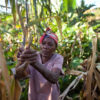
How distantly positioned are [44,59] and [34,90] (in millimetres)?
214

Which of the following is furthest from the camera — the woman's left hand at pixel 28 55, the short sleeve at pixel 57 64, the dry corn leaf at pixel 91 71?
the dry corn leaf at pixel 91 71

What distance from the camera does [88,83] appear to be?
112 cm

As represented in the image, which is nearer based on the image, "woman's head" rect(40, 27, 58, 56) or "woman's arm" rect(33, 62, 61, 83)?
"woman's arm" rect(33, 62, 61, 83)

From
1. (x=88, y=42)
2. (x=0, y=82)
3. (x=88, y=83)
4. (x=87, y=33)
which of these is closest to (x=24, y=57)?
(x=0, y=82)

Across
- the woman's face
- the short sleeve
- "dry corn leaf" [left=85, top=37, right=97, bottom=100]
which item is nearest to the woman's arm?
the short sleeve

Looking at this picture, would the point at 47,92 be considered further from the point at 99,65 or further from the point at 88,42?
the point at 88,42

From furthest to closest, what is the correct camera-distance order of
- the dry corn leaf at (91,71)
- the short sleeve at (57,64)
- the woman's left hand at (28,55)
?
the dry corn leaf at (91,71)
the short sleeve at (57,64)
the woman's left hand at (28,55)

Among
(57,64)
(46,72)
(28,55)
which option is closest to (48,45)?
(57,64)

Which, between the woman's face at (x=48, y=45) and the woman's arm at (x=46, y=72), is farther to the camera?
the woman's face at (x=48, y=45)

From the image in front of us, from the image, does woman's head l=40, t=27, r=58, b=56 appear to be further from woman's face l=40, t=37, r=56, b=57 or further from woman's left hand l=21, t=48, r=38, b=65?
woman's left hand l=21, t=48, r=38, b=65

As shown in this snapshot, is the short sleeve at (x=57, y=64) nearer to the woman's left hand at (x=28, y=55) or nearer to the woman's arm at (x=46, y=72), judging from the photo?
the woman's arm at (x=46, y=72)

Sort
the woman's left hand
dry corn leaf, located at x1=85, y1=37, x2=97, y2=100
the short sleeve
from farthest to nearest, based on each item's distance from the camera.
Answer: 1. dry corn leaf, located at x1=85, y1=37, x2=97, y2=100
2. the short sleeve
3. the woman's left hand

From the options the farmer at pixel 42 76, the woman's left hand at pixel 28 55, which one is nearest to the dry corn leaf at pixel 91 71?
the farmer at pixel 42 76

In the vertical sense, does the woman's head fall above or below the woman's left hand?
above
